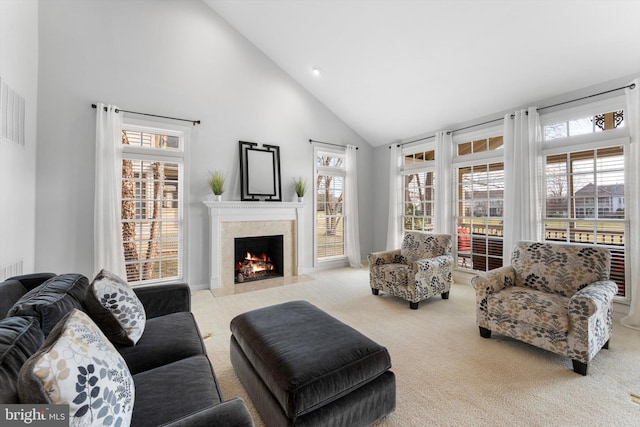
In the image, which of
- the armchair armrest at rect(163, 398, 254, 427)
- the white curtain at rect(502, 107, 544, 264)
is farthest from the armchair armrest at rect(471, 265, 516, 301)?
the armchair armrest at rect(163, 398, 254, 427)

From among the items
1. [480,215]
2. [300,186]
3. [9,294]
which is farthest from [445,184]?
[9,294]

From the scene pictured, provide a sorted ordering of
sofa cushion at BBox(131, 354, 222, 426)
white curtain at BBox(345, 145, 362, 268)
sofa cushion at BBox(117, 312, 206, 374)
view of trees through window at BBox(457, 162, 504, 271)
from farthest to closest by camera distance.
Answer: white curtain at BBox(345, 145, 362, 268) < view of trees through window at BBox(457, 162, 504, 271) < sofa cushion at BBox(117, 312, 206, 374) < sofa cushion at BBox(131, 354, 222, 426)

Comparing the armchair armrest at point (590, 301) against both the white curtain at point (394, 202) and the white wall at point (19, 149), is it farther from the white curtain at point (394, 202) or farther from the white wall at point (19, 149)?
the white wall at point (19, 149)

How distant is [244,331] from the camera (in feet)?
6.05

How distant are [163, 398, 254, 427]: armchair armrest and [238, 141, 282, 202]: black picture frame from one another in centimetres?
383

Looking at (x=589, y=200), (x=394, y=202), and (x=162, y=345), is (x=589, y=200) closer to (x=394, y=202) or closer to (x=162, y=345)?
(x=394, y=202)

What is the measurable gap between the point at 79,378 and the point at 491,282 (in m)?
3.02

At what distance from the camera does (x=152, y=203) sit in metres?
4.09

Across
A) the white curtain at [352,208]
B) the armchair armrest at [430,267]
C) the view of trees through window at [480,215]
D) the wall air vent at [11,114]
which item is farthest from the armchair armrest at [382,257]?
the wall air vent at [11,114]

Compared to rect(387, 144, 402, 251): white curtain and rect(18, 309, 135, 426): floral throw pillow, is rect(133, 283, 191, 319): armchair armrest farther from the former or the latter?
rect(387, 144, 402, 251): white curtain

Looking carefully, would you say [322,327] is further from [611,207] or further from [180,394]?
[611,207]

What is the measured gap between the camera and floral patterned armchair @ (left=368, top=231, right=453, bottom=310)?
135 inches

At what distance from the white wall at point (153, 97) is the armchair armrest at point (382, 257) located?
1.65 m

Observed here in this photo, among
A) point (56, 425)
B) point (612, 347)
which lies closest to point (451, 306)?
point (612, 347)
